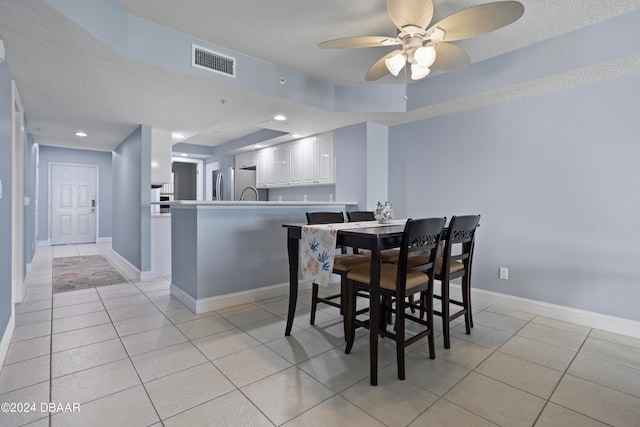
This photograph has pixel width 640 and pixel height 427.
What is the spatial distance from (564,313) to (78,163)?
943 cm

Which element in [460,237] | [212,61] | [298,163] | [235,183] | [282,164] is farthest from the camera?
[235,183]

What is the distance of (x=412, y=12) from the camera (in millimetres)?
1849

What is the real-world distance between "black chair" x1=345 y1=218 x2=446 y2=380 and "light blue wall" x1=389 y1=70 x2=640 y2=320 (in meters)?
1.55

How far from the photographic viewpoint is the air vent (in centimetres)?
274

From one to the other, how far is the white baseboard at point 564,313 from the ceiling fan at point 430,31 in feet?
7.68

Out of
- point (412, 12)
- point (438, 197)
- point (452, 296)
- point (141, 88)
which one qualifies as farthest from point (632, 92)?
point (141, 88)

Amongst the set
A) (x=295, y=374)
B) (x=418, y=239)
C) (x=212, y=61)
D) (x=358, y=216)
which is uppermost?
(x=212, y=61)

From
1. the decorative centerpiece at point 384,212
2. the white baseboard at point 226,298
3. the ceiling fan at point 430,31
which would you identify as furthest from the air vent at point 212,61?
the white baseboard at point 226,298

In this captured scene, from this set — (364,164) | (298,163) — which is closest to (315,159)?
(298,163)

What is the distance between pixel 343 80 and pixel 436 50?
1.59 meters

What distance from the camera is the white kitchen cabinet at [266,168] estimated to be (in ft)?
20.0

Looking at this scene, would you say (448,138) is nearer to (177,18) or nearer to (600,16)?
(600,16)

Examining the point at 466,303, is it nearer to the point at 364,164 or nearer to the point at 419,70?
the point at 419,70

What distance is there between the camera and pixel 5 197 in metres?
2.25
